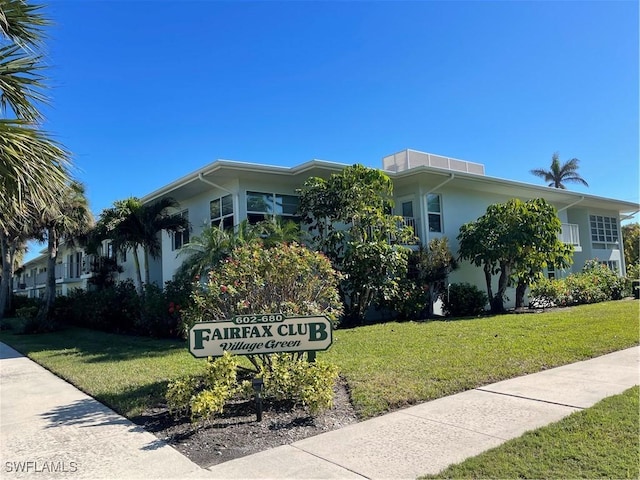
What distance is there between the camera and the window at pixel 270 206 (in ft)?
51.1

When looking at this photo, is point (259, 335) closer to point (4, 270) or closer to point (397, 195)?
point (397, 195)

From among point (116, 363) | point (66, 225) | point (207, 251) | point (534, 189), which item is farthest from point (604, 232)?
point (66, 225)

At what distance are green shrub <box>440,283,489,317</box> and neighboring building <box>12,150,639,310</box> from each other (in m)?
1.70

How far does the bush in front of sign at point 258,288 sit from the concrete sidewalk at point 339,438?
1.71 metres

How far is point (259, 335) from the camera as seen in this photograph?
573 cm

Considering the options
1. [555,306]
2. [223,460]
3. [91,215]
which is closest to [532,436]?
[223,460]

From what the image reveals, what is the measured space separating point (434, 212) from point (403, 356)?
10.5 meters

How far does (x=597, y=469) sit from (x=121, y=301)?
16.7m

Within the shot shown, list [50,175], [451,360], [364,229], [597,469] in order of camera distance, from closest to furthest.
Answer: [597,469] → [50,175] → [451,360] → [364,229]

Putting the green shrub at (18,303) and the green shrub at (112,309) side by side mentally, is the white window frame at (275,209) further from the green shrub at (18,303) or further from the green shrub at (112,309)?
the green shrub at (18,303)

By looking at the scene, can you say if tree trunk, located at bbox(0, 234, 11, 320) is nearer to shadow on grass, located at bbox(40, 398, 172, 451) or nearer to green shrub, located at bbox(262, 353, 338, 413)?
shadow on grass, located at bbox(40, 398, 172, 451)

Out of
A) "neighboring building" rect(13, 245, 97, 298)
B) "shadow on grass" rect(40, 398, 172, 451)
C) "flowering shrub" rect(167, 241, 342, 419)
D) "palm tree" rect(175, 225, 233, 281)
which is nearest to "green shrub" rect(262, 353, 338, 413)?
"flowering shrub" rect(167, 241, 342, 419)

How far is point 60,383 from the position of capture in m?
8.27

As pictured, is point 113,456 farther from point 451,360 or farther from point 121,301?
point 121,301
